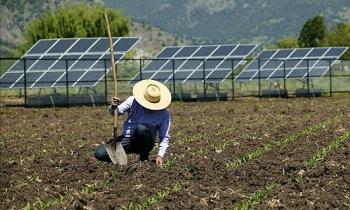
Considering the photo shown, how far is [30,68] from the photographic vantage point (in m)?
31.4

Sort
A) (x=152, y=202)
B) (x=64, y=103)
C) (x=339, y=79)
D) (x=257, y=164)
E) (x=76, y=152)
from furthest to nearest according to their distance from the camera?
1. (x=339, y=79)
2. (x=64, y=103)
3. (x=76, y=152)
4. (x=257, y=164)
5. (x=152, y=202)

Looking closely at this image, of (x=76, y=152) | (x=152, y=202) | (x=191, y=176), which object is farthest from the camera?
(x=76, y=152)

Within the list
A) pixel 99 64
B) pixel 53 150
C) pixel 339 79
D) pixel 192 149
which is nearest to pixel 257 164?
pixel 192 149

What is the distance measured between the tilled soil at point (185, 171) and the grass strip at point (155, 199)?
1 centimetres

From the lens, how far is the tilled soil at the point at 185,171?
316 inches

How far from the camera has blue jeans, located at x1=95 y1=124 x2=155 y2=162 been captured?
10211 millimetres

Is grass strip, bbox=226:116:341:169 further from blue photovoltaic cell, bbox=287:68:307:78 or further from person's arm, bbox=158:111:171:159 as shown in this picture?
blue photovoltaic cell, bbox=287:68:307:78

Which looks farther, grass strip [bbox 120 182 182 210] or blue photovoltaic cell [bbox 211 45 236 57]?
blue photovoltaic cell [bbox 211 45 236 57]

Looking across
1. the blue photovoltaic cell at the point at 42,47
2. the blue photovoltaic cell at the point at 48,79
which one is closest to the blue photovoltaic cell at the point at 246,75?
the blue photovoltaic cell at the point at 42,47

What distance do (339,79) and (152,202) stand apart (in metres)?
40.2

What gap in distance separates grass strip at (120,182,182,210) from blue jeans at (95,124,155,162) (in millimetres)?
1308

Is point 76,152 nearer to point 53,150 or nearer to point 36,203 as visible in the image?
point 53,150

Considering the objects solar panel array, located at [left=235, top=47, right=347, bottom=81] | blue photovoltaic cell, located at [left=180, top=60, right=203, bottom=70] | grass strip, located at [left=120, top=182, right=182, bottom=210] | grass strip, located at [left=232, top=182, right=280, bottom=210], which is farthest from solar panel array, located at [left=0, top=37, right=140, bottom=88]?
grass strip, located at [left=232, top=182, right=280, bottom=210]

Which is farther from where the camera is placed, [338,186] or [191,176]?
[191,176]
